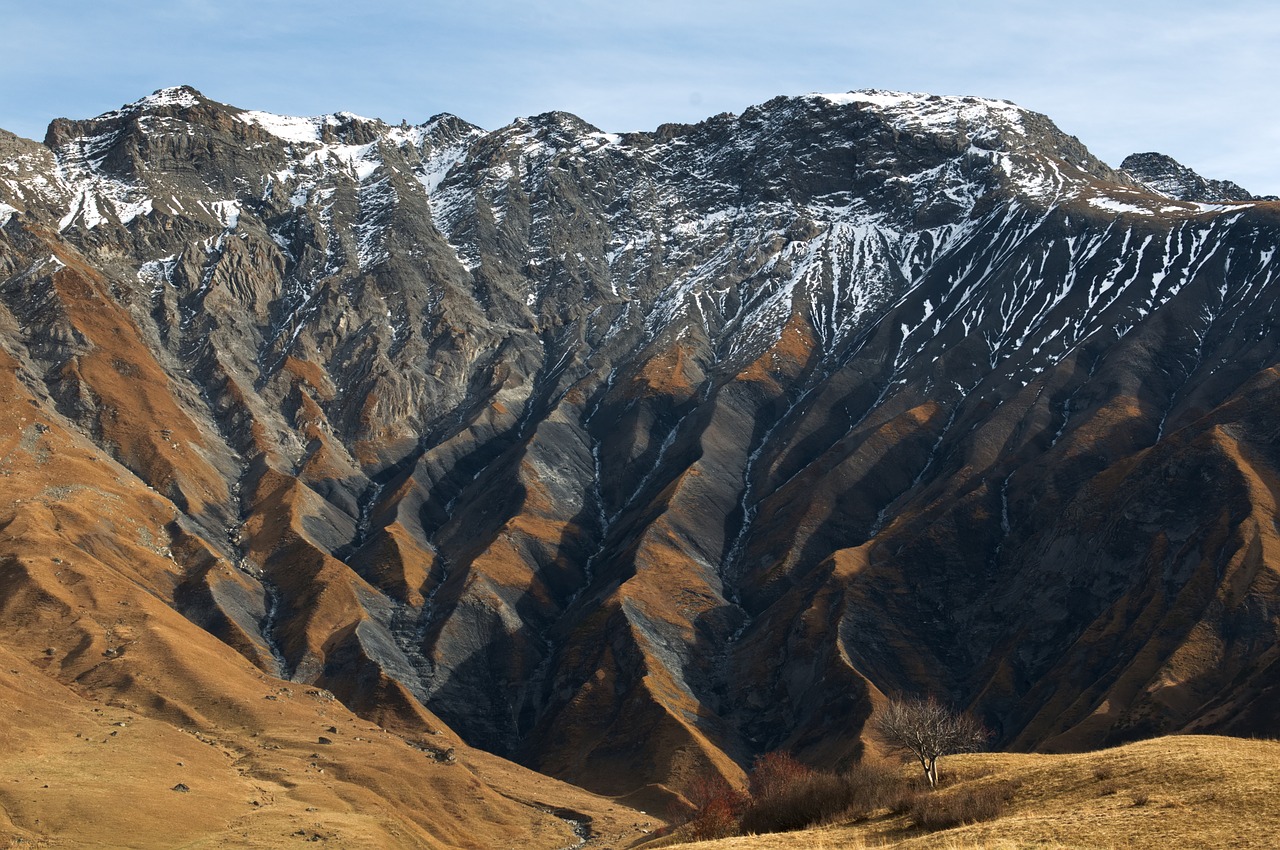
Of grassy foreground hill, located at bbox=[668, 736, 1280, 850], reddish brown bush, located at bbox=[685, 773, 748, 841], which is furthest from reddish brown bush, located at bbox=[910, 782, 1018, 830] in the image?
reddish brown bush, located at bbox=[685, 773, 748, 841]

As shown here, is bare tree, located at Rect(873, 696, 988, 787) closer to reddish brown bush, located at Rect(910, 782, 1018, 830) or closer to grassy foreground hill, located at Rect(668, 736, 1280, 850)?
grassy foreground hill, located at Rect(668, 736, 1280, 850)

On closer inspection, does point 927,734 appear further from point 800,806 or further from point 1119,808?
point 1119,808

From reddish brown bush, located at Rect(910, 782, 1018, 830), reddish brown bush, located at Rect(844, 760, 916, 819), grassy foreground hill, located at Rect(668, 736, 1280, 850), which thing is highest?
grassy foreground hill, located at Rect(668, 736, 1280, 850)

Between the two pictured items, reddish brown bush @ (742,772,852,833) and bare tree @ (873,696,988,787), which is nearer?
reddish brown bush @ (742,772,852,833)

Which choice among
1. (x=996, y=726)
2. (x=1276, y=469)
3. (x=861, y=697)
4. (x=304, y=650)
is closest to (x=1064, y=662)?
(x=996, y=726)

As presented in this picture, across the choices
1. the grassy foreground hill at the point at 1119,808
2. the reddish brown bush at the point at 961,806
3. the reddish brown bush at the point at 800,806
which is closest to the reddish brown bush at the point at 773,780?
the reddish brown bush at the point at 800,806

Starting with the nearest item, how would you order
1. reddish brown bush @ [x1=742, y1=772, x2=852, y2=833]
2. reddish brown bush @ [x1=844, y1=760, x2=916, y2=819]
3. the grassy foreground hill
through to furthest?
the grassy foreground hill < reddish brown bush @ [x1=844, y1=760, x2=916, y2=819] < reddish brown bush @ [x1=742, y1=772, x2=852, y2=833]

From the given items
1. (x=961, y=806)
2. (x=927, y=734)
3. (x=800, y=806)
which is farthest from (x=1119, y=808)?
(x=800, y=806)

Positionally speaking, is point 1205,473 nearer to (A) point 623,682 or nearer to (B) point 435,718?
(A) point 623,682
